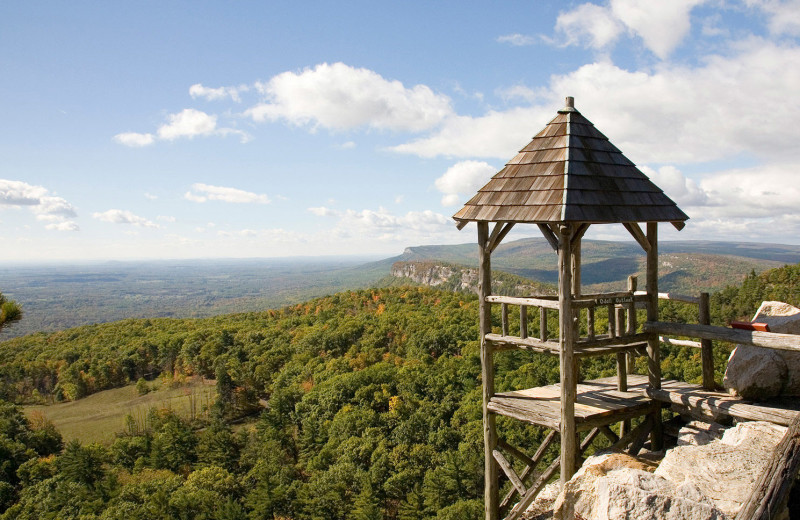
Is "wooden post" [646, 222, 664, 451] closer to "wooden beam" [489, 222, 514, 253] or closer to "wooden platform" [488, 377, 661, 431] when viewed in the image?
"wooden platform" [488, 377, 661, 431]

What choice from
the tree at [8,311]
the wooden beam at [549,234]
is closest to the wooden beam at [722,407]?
the wooden beam at [549,234]

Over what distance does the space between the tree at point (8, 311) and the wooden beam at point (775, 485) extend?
817cm

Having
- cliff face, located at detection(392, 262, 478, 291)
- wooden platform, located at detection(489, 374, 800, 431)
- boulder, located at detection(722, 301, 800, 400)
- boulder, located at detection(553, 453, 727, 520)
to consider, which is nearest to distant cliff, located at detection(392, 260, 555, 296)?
cliff face, located at detection(392, 262, 478, 291)

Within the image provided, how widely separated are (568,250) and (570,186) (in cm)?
91

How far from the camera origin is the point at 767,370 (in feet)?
24.1

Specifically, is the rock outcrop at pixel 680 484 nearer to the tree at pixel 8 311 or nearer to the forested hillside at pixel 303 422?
the tree at pixel 8 311

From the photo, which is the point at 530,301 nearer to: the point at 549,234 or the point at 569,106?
the point at 549,234

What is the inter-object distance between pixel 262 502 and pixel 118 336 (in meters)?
55.2

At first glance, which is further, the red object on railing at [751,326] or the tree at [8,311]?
the red object on railing at [751,326]

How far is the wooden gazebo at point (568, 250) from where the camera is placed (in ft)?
24.2

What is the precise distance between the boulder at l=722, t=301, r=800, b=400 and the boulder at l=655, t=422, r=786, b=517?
3.62ft

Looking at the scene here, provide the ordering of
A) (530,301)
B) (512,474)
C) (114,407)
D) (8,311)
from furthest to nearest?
1. (114,407)
2. (512,474)
3. (530,301)
4. (8,311)

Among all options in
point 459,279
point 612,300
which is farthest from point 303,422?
point 459,279

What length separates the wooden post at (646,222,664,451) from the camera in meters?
8.37
